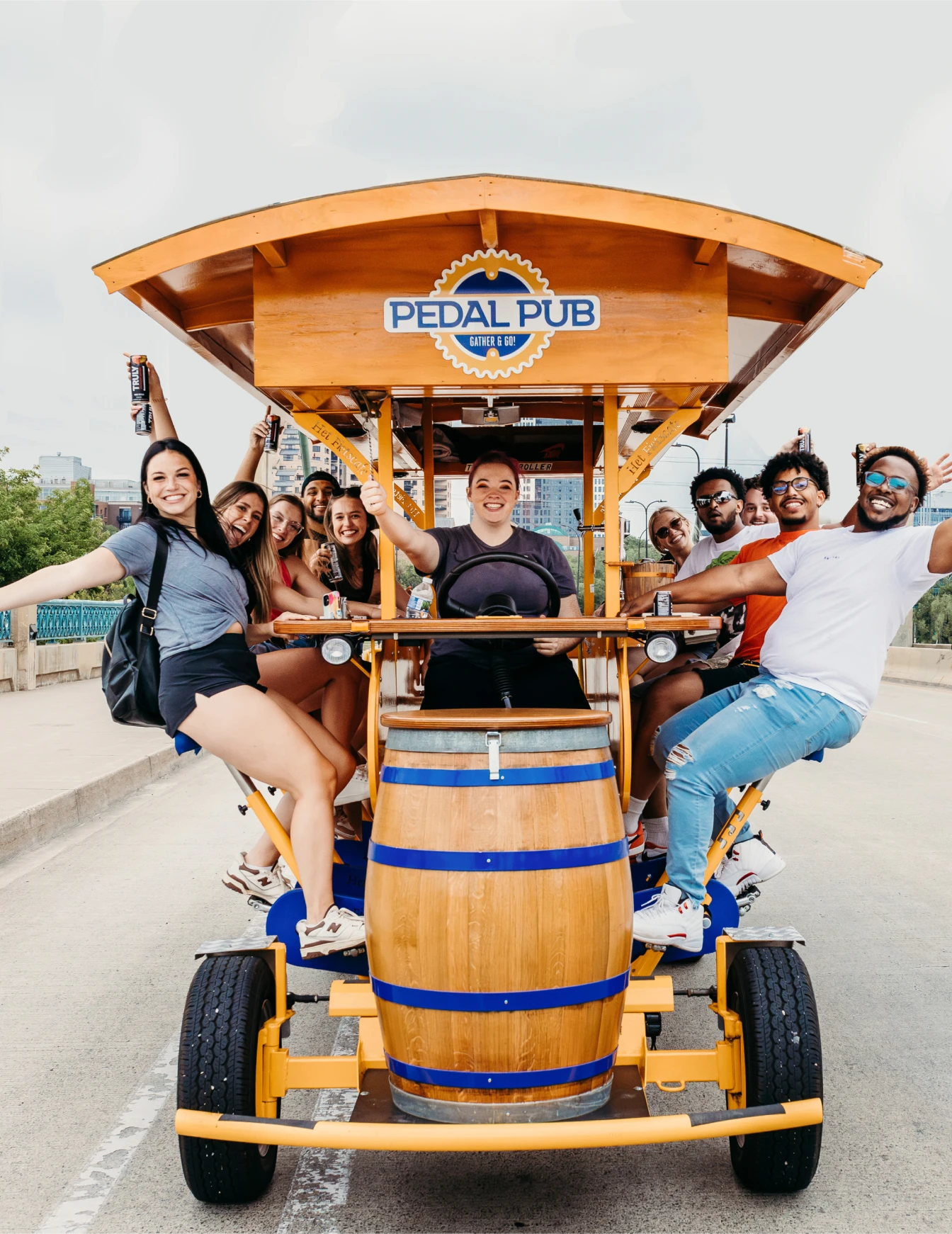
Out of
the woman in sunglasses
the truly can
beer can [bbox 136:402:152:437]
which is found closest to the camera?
beer can [bbox 136:402:152:437]

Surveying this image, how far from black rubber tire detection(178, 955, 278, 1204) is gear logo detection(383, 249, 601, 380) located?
2.21 m

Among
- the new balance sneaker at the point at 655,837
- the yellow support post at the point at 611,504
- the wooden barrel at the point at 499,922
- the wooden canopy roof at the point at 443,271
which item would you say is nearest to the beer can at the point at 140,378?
the wooden canopy roof at the point at 443,271

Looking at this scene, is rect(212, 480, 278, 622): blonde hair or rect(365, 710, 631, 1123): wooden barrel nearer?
rect(365, 710, 631, 1123): wooden barrel

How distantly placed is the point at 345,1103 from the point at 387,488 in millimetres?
2235

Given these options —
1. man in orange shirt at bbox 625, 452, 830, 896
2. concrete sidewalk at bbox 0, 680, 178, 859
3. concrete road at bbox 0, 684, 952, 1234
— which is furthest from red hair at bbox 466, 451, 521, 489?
concrete sidewalk at bbox 0, 680, 178, 859

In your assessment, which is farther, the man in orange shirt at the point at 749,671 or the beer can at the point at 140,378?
the man in orange shirt at the point at 749,671

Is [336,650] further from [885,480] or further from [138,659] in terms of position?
[885,480]

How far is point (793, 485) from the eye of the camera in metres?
4.44

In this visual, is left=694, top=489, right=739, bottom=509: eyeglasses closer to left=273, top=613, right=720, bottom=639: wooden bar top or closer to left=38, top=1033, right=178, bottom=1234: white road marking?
left=273, top=613, right=720, bottom=639: wooden bar top

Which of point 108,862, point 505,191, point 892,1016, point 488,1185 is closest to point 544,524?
point 505,191

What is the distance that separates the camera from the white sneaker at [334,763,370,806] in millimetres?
4145

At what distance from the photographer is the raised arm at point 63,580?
3.16m

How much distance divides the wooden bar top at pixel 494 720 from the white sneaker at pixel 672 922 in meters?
0.76

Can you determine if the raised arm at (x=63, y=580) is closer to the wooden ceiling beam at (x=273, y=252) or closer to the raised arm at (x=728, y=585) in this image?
the wooden ceiling beam at (x=273, y=252)
